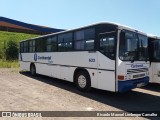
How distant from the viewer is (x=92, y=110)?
280 inches

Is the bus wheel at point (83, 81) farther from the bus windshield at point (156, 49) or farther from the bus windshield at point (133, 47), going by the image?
the bus windshield at point (156, 49)

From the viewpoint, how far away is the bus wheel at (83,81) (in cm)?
976

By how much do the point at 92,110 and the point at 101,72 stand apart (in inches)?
85.3

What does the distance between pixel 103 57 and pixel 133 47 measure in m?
1.30

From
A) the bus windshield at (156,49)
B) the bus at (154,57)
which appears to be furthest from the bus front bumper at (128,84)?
the bus windshield at (156,49)

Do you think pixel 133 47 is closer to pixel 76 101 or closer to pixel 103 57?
pixel 103 57

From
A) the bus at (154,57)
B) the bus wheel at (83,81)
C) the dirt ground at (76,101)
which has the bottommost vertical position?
the dirt ground at (76,101)

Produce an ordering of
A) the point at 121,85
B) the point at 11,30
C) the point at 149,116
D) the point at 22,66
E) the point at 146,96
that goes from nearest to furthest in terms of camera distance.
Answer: the point at 149,116 < the point at 121,85 < the point at 146,96 < the point at 22,66 < the point at 11,30

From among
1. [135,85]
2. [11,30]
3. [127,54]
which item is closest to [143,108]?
[135,85]

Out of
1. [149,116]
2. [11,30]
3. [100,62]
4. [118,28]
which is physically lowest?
[149,116]

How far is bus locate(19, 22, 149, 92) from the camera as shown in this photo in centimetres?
824

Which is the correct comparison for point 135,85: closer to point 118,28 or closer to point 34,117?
point 118,28

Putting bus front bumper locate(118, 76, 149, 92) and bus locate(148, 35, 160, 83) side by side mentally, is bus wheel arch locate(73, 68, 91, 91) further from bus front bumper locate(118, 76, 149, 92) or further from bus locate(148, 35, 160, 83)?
bus locate(148, 35, 160, 83)

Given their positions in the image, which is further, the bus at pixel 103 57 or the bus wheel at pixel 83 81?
the bus wheel at pixel 83 81
